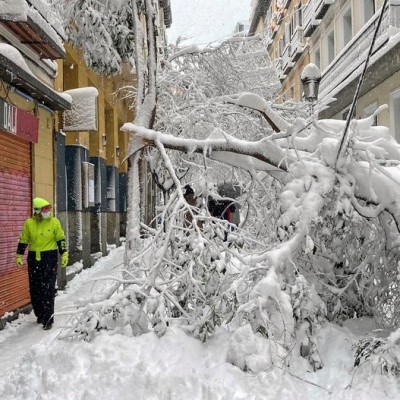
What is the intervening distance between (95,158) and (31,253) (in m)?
8.91

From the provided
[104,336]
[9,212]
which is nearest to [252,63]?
[9,212]

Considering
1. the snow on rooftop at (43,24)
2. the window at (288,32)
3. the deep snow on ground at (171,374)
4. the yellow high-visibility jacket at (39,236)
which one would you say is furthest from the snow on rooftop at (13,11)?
the window at (288,32)

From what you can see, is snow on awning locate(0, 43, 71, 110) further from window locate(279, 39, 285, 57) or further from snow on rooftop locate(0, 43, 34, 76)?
window locate(279, 39, 285, 57)

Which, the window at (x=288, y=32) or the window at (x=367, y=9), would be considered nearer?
the window at (x=367, y=9)

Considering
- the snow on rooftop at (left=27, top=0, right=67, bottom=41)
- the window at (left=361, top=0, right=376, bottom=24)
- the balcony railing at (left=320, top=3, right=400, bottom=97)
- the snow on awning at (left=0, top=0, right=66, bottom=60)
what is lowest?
the snow on awning at (left=0, top=0, right=66, bottom=60)

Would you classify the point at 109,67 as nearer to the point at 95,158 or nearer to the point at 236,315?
the point at 95,158

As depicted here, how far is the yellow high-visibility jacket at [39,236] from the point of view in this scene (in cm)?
778

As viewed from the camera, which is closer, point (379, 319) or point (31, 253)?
point (379, 319)

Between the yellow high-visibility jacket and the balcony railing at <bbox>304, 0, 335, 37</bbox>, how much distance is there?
51.9 ft

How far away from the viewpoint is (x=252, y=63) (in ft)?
40.7

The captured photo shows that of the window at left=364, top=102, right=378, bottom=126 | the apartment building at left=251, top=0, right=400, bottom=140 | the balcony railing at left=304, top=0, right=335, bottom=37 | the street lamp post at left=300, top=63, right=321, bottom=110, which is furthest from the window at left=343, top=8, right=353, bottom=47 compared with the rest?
the street lamp post at left=300, top=63, right=321, bottom=110

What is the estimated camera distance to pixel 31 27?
8289 millimetres

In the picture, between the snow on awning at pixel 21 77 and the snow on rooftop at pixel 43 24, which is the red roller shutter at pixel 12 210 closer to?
the snow on awning at pixel 21 77

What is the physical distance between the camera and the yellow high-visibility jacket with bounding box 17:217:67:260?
7.78m
